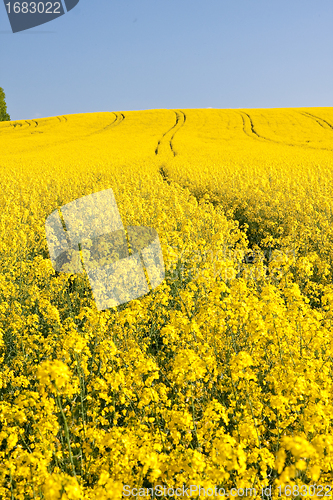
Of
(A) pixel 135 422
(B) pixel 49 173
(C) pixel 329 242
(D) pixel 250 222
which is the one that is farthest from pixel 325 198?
(B) pixel 49 173

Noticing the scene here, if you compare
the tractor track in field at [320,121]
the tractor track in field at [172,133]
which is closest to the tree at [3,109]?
the tractor track in field at [172,133]

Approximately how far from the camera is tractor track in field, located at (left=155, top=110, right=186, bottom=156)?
89.1 feet

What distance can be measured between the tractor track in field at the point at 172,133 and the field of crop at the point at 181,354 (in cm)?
1158

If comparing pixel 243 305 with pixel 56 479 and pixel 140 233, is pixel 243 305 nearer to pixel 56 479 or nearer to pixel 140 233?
pixel 56 479

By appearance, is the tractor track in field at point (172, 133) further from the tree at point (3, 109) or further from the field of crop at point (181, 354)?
the tree at point (3, 109)

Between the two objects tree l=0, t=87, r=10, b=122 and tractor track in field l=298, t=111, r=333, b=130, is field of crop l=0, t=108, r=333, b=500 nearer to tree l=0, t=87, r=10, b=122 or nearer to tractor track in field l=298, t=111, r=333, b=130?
tractor track in field l=298, t=111, r=333, b=130

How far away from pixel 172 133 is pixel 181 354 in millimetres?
35559

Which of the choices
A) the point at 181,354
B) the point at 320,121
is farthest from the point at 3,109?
the point at 181,354

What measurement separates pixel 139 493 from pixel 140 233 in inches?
242

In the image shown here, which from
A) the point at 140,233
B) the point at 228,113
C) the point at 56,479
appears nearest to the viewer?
the point at 56,479

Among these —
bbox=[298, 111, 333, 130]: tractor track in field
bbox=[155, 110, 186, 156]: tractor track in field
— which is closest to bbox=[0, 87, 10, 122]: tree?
bbox=[155, 110, 186, 156]: tractor track in field

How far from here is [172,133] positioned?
116 ft

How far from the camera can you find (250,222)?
33.1ft

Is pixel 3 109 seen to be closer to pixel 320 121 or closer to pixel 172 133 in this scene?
pixel 172 133
